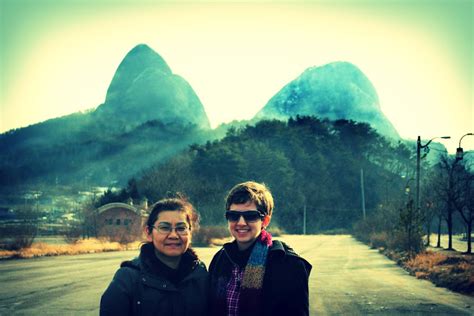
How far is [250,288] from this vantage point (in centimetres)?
312

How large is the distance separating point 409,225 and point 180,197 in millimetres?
18828

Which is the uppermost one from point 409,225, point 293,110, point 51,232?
point 293,110

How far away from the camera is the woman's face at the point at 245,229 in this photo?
341 centimetres

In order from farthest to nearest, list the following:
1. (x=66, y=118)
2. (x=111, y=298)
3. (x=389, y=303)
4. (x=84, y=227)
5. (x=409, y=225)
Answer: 1. (x=66, y=118)
2. (x=84, y=227)
3. (x=409, y=225)
4. (x=389, y=303)
5. (x=111, y=298)

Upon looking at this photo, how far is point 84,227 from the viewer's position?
31.4m

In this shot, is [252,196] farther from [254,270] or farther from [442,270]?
[442,270]

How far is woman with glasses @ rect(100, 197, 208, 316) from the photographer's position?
309cm

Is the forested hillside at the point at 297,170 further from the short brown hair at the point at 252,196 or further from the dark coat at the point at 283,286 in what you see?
the dark coat at the point at 283,286

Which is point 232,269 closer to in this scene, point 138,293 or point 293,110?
point 138,293

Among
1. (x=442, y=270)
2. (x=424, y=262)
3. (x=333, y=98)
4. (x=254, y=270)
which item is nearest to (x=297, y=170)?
(x=424, y=262)

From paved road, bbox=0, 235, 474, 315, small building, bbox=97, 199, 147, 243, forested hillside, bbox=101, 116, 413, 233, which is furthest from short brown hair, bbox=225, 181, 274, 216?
forested hillside, bbox=101, 116, 413, 233

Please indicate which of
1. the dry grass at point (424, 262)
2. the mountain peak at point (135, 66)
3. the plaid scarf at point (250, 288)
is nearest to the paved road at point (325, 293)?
the dry grass at point (424, 262)

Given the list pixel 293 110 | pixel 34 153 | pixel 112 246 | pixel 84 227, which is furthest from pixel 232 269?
pixel 293 110

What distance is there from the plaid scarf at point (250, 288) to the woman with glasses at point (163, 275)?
0.19 m
